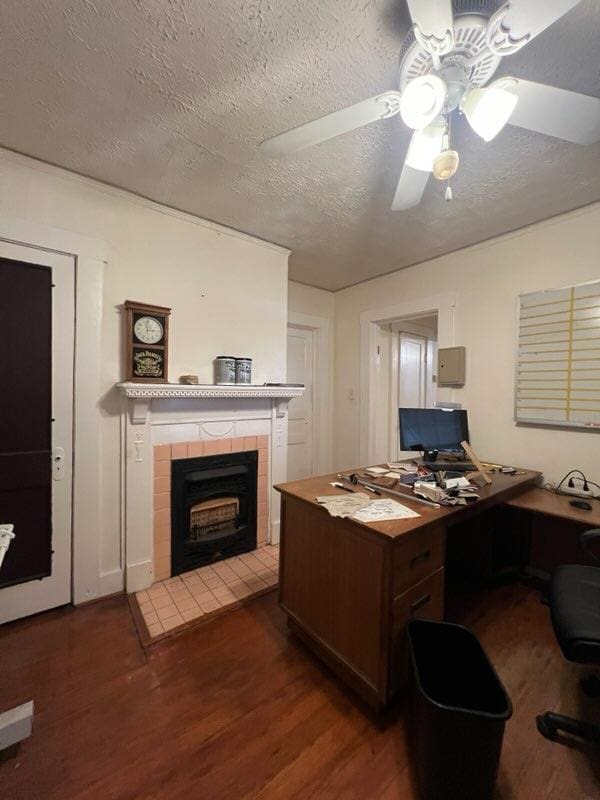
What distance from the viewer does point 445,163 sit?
107 centimetres

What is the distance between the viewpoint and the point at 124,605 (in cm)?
193

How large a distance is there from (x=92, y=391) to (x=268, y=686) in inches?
70.1

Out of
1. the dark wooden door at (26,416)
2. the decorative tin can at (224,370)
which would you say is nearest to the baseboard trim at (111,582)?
the dark wooden door at (26,416)

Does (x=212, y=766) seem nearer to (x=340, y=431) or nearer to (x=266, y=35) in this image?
(x=266, y=35)

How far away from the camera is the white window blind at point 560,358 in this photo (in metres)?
2.00

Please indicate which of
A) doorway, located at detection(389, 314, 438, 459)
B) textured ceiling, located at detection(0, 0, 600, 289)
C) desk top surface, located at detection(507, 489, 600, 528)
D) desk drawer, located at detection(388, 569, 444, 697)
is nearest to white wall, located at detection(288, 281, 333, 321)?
doorway, located at detection(389, 314, 438, 459)

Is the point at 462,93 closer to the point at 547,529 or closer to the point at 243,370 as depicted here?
the point at 243,370

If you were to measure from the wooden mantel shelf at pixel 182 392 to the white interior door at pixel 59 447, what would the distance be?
12.4 inches

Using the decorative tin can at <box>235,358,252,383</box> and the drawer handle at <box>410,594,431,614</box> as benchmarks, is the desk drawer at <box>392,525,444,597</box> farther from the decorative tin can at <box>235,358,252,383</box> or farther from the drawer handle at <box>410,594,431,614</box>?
the decorative tin can at <box>235,358,252,383</box>

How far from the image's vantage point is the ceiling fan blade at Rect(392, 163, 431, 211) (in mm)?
1344

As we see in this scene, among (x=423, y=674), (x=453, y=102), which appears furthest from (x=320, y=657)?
(x=453, y=102)

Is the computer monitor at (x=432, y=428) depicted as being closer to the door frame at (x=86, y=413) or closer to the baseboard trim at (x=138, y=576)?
the baseboard trim at (x=138, y=576)

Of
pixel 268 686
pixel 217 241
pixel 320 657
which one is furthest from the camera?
pixel 217 241

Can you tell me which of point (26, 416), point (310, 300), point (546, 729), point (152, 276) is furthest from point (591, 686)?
point (310, 300)
